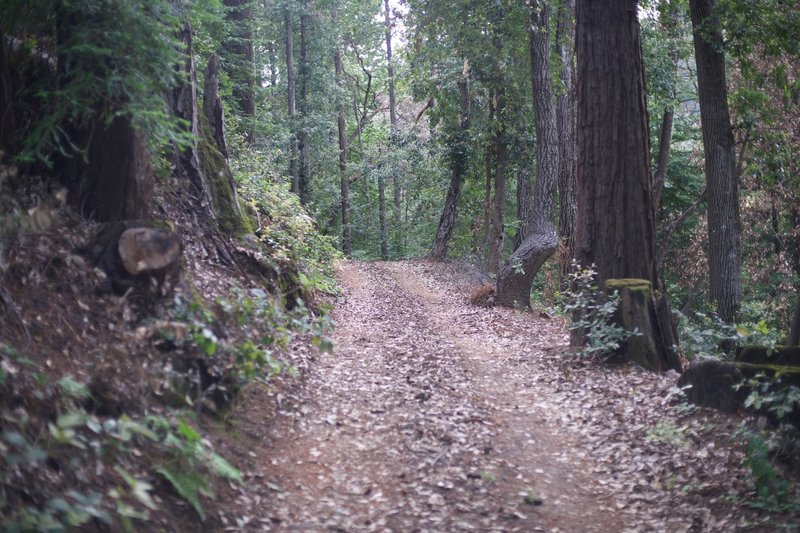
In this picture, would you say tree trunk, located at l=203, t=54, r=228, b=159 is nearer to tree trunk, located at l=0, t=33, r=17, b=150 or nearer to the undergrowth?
tree trunk, located at l=0, t=33, r=17, b=150

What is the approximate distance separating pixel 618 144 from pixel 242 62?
1383 cm

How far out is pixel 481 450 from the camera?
654 centimetres

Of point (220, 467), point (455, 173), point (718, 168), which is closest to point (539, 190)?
point (718, 168)

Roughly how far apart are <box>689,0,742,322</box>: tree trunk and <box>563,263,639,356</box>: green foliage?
5.31 metres

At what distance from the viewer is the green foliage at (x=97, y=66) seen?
5621 mm

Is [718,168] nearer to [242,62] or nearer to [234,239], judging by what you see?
[234,239]

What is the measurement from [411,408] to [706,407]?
3.05m

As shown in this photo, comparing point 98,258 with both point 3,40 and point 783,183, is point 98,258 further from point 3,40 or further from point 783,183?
point 783,183

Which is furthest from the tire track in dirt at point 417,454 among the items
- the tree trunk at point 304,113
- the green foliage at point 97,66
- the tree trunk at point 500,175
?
the tree trunk at point 304,113

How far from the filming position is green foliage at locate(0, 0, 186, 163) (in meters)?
5.62

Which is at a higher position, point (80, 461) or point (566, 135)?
point (566, 135)

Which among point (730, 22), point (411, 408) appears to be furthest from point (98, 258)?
point (730, 22)

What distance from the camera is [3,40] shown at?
5.74 meters

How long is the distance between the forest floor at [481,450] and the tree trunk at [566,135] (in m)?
7.08
